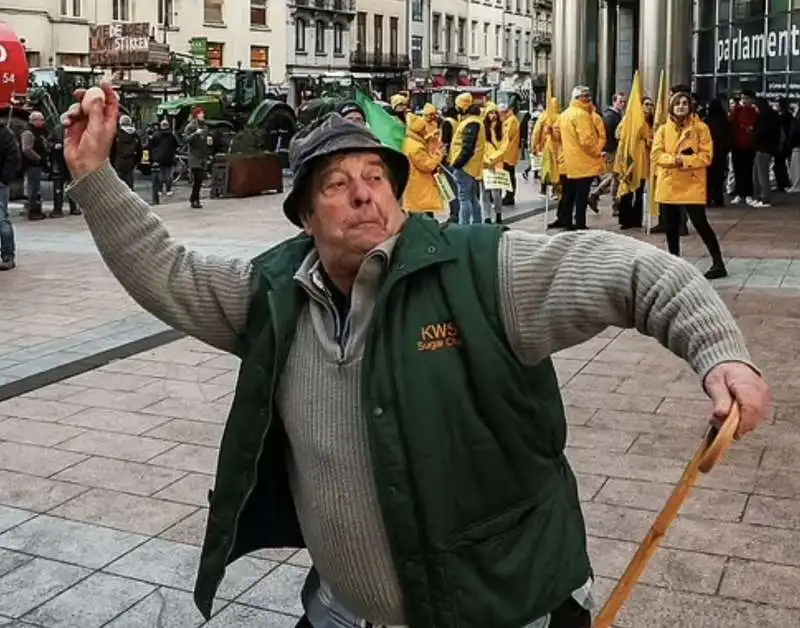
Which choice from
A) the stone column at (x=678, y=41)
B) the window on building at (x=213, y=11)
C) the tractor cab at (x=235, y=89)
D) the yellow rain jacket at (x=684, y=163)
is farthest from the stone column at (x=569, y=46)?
the window on building at (x=213, y=11)

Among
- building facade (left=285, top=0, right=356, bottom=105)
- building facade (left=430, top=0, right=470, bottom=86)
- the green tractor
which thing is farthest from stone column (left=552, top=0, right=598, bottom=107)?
building facade (left=430, top=0, right=470, bottom=86)

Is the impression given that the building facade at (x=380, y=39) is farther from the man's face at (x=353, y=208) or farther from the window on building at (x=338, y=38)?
the man's face at (x=353, y=208)

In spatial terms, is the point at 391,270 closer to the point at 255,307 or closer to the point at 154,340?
the point at 255,307

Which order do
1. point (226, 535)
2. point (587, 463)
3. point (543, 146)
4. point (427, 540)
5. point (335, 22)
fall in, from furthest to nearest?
point (335, 22) → point (543, 146) → point (587, 463) → point (226, 535) → point (427, 540)

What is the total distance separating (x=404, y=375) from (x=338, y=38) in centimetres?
5896

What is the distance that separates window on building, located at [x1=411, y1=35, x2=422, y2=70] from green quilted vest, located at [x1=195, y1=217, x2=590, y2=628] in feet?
218

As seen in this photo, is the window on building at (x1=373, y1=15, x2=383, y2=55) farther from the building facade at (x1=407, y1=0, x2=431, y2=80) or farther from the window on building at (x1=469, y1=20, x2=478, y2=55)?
the window on building at (x1=469, y1=20, x2=478, y2=55)

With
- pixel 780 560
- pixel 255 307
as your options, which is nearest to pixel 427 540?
pixel 255 307

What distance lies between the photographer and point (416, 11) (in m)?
68.1

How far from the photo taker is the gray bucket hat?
232cm

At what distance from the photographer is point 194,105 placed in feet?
86.5

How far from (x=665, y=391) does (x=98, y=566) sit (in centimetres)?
368

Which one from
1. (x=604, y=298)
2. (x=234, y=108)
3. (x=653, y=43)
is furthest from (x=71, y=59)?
(x=604, y=298)

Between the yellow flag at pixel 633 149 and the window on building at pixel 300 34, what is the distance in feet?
136
